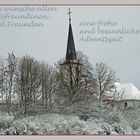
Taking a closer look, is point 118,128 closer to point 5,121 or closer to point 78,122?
point 78,122

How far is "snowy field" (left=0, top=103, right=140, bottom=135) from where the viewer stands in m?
4.99

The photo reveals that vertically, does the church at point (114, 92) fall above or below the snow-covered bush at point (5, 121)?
above

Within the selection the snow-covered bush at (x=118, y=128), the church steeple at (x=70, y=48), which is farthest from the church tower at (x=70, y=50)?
the snow-covered bush at (x=118, y=128)

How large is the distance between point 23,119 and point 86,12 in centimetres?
135

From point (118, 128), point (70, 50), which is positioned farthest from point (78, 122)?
point (70, 50)

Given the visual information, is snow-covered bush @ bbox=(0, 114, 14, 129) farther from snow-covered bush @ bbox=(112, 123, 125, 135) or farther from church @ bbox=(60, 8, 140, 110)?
snow-covered bush @ bbox=(112, 123, 125, 135)

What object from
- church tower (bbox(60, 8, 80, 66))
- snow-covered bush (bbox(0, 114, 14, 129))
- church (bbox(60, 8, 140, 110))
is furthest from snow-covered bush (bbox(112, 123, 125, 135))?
snow-covered bush (bbox(0, 114, 14, 129))

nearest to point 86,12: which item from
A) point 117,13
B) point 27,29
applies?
point 117,13

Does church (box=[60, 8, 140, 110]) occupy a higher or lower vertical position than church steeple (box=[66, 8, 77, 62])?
lower

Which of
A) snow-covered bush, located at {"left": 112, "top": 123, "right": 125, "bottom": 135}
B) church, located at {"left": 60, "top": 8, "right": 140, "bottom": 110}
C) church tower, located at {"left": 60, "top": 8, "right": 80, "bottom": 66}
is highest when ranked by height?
church tower, located at {"left": 60, "top": 8, "right": 80, "bottom": 66}

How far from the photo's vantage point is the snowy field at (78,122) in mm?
4992

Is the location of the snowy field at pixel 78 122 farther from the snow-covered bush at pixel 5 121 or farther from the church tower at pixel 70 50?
the church tower at pixel 70 50

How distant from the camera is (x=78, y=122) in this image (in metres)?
5.03

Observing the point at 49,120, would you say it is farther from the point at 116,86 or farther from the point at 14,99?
the point at 116,86
